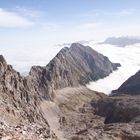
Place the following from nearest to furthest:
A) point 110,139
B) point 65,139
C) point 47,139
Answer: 1. point 47,139
2. point 110,139
3. point 65,139

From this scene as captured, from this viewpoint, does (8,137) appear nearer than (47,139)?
Yes

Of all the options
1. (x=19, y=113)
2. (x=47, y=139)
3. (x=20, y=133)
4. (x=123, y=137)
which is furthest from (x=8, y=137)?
(x=19, y=113)

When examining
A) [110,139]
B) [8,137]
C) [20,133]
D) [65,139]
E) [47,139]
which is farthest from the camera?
[65,139]

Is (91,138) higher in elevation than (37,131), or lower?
lower

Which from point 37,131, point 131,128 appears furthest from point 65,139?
point 37,131

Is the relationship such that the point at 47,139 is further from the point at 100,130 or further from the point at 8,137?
the point at 100,130

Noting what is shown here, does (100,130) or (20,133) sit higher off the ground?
(20,133)

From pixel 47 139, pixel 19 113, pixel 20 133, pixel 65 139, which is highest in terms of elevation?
pixel 20 133

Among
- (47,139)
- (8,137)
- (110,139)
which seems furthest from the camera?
(110,139)

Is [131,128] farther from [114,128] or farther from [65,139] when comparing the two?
[65,139]
